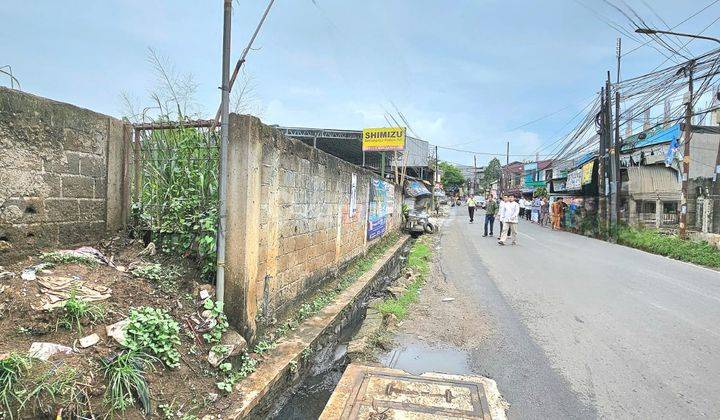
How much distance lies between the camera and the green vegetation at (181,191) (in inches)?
170

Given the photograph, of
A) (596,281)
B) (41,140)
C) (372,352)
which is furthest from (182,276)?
(596,281)

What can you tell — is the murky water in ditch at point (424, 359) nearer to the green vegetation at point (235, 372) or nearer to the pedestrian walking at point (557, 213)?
the green vegetation at point (235, 372)

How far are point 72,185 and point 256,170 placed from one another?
5.60 ft

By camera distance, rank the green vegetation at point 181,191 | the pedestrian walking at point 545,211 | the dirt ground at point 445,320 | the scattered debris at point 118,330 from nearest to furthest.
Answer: the scattered debris at point 118,330, the green vegetation at point 181,191, the dirt ground at point 445,320, the pedestrian walking at point 545,211

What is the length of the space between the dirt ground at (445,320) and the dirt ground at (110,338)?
8.18 feet

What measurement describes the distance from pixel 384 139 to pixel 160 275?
19141 millimetres

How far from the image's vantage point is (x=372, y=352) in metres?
4.39

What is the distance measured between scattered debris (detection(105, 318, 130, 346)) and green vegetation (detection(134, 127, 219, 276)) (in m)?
1.17

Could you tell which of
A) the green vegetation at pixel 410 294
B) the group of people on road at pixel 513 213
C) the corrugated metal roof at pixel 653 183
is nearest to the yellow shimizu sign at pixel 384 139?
the group of people on road at pixel 513 213

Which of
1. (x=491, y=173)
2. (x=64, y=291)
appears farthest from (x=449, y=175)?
(x=64, y=291)

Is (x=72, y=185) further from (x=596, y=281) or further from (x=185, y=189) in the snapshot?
(x=596, y=281)

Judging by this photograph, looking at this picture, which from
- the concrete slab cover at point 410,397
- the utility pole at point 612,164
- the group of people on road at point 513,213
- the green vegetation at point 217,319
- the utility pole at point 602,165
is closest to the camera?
the concrete slab cover at point 410,397

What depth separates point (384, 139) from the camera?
22.3 meters

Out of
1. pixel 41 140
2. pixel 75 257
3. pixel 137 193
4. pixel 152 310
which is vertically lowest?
pixel 152 310
